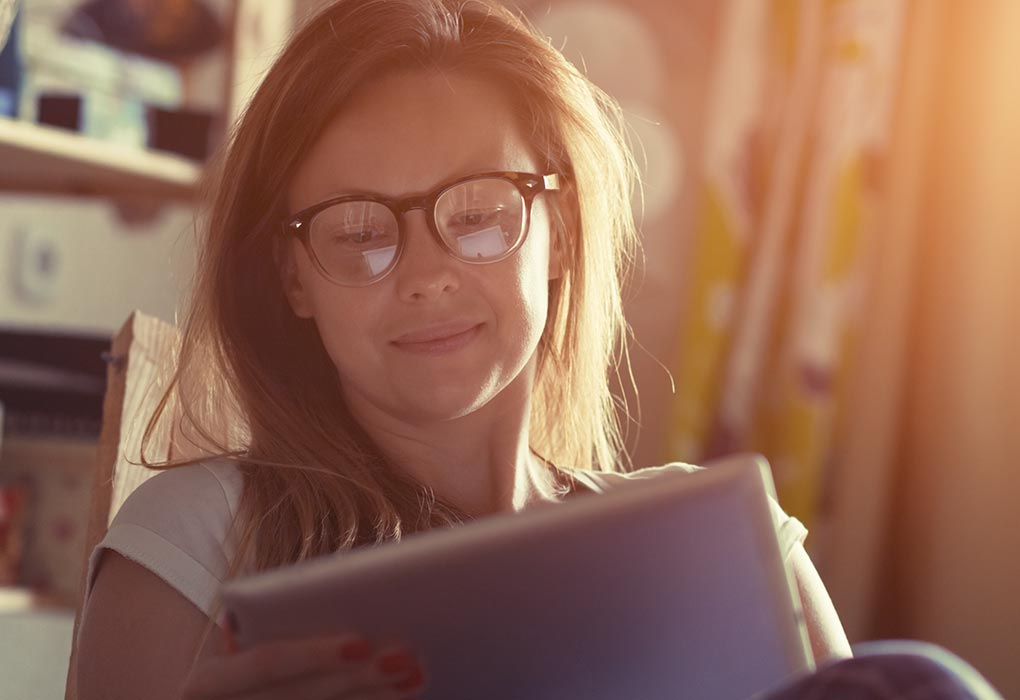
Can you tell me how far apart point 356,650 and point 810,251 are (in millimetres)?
1943

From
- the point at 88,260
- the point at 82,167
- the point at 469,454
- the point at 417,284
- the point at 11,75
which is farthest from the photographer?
the point at 88,260

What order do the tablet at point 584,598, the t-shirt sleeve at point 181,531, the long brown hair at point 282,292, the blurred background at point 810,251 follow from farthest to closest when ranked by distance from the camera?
the blurred background at point 810,251 → the long brown hair at point 282,292 → the t-shirt sleeve at point 181,531 → the tablet at point 584,598

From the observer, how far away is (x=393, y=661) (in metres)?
0.64

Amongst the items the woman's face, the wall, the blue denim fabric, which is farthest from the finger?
the wall

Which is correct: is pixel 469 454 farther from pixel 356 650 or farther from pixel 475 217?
pixel 356 650

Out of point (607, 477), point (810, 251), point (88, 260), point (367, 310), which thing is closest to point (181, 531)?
point (367, 310)

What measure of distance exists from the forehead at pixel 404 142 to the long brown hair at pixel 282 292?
0.02 meters

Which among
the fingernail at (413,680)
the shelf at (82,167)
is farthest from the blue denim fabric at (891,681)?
the shelf at (82,167)

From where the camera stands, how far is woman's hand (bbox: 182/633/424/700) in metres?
0.62

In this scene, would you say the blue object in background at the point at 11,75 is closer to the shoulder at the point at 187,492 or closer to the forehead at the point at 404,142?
the forehead at the point at 404,142

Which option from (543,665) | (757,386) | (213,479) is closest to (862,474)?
(757,386)

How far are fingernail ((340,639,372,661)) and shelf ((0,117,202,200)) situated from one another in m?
1.25

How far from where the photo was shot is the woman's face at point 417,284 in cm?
101

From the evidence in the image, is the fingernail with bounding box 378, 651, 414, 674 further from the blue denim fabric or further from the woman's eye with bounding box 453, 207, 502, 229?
the woman's eye with bounding box 453, 207, 502, 229
